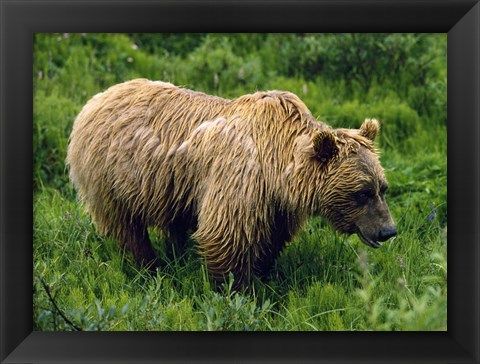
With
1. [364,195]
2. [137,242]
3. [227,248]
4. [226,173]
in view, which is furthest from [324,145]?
[137,242]

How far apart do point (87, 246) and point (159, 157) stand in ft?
3.75

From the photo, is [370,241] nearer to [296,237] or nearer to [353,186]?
[353,186]

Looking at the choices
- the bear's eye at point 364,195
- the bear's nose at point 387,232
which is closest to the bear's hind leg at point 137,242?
the bear's eye at point 364,195

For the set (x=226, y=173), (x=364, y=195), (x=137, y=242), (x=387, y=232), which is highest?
(x=226, y=173)

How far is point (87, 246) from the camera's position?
7465 mm

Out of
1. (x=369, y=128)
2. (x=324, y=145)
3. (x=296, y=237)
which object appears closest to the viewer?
(x=324, y=145)

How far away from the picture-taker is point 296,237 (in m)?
7.21

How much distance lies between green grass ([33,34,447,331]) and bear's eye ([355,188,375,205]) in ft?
1.57
